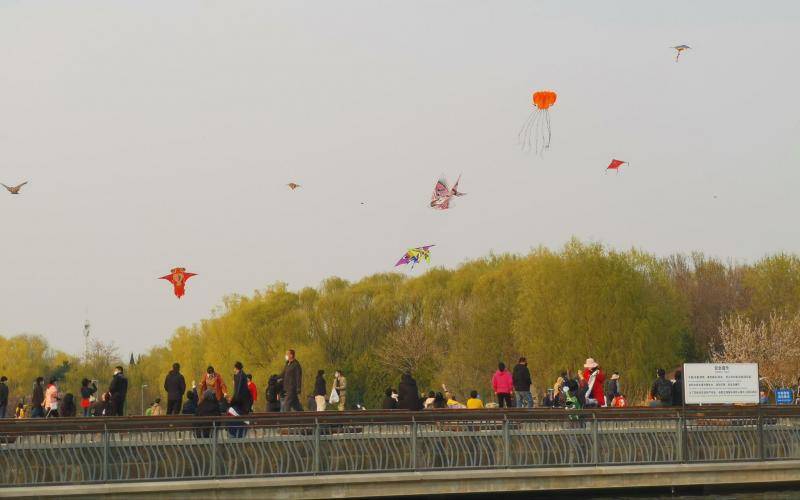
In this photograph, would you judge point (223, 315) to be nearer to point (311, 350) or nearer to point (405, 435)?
point (311, 350)

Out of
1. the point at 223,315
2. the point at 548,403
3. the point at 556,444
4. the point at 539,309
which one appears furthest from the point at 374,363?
the point at 556,444

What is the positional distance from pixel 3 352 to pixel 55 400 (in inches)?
4594

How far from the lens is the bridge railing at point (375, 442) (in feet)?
87.5

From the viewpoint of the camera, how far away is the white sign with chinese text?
102ft

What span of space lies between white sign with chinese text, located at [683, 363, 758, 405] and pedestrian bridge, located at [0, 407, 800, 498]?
0.96 meters

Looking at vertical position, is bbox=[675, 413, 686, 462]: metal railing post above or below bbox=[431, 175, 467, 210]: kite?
below

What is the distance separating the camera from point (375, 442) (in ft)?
92.6

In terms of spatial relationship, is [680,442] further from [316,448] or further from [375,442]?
[316,448]

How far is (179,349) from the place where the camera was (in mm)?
116062

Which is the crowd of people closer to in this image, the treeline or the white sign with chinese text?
the white sign with chinese text

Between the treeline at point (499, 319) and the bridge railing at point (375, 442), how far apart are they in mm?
41352

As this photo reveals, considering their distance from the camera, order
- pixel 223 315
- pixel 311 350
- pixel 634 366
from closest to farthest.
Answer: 1. pixel 634 366
2. pixel 311 350
3. pixel 223 315

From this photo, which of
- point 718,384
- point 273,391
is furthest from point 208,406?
point 718,384

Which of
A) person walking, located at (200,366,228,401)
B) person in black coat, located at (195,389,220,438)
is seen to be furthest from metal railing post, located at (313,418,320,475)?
person walking, located at (200,366,228,401)
